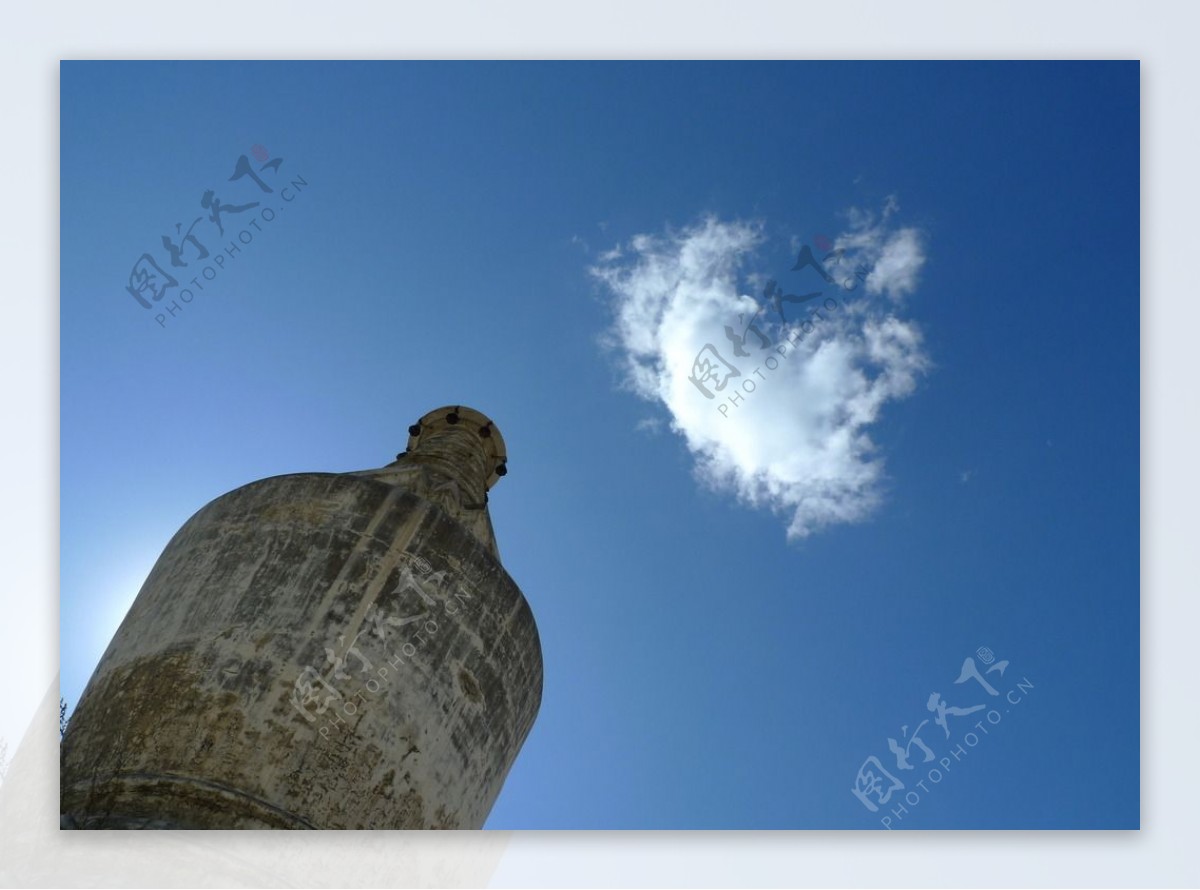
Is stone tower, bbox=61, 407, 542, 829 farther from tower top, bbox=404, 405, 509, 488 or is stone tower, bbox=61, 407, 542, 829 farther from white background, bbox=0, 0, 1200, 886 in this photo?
tower top, bbox=404, 405, 509, 488

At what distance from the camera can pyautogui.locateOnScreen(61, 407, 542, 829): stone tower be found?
5801 mm

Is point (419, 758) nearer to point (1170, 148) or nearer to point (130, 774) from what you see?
point (130, 774)

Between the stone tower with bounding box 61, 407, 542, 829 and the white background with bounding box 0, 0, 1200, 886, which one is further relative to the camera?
the white background with bounding box 0, 0, 1200, 886

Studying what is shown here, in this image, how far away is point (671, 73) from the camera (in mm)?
6980
